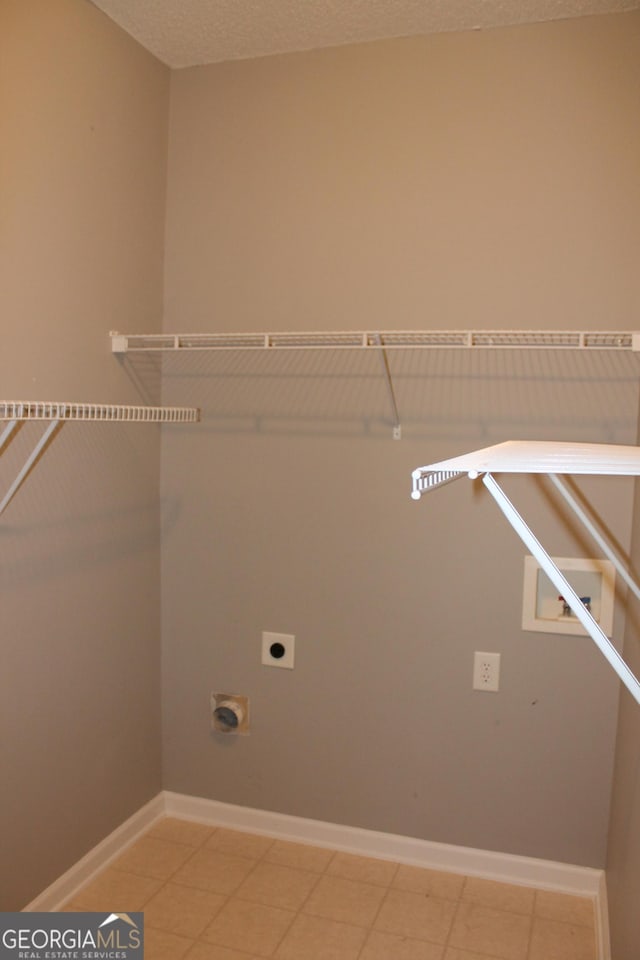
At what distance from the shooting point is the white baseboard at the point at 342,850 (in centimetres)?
214

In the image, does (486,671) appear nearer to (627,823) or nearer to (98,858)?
(627,823)

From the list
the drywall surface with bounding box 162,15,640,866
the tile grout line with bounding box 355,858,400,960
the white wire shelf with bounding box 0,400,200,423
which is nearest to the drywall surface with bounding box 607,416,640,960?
the drywall surface with bounding box 162,15,640,866

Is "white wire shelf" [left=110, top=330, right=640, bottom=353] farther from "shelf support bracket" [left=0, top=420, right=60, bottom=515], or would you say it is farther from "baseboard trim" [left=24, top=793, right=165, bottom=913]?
"baseboard trim" [left=24, top=793, right=165, bottom=913]

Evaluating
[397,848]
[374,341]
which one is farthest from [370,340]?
[397,848]

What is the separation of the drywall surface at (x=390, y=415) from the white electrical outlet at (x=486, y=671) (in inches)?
0.9

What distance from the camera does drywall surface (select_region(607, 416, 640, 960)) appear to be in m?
1.55

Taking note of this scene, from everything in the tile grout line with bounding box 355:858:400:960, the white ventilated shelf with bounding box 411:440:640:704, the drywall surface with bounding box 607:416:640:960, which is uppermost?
the white ventilated shelf with bounding box 411:440:640:704

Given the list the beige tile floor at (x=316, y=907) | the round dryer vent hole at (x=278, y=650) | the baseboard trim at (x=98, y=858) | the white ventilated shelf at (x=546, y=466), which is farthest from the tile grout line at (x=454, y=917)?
the white ventilated shelf at (x=546, y=466)

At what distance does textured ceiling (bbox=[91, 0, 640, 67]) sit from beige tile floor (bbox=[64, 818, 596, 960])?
2.38 meters

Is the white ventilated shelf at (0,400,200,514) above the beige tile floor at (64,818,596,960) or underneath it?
above

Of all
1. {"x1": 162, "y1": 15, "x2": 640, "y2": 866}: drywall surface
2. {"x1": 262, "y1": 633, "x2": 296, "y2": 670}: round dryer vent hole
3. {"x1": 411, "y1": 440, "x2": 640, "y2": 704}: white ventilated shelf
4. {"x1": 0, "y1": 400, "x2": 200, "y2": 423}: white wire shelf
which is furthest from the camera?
{"x1": 262, "y1": 633, "x2": 296, "y2": 670}: round dryer vent hole

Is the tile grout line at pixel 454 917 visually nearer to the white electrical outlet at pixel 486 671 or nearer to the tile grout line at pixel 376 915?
the tile grout line at pixel 376 915

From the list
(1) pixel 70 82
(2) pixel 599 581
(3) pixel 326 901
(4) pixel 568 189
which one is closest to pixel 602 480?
(2) pixel 599 581

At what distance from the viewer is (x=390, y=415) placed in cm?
229
